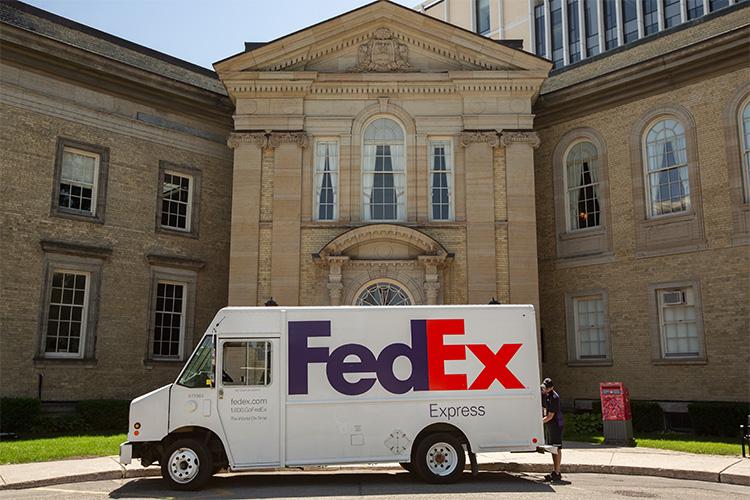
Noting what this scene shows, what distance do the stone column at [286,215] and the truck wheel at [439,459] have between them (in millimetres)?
9998

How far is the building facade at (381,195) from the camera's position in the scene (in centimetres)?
2030

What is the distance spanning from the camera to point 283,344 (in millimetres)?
11969

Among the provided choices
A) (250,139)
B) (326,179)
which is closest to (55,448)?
(250,139)

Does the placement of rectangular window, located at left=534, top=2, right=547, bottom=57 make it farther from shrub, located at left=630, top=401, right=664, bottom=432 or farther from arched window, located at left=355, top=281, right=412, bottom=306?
shrub, located at left=630, top=401, right=664, bottom=432

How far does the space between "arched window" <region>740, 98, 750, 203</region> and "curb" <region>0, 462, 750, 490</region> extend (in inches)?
409

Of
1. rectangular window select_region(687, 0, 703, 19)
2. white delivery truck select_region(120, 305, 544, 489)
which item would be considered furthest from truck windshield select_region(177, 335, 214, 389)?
rectangular window select_region(687, 0, 703, 19)

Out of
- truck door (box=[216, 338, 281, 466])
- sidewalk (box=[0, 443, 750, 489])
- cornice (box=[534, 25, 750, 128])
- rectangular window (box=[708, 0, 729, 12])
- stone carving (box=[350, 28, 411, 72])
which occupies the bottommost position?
sidewalk (box=[0, 443, 750, 489])

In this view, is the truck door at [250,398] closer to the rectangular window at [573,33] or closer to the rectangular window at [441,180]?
the rectangular window at [441,180]

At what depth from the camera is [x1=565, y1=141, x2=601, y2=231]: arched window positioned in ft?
77.6

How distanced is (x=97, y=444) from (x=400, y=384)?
8.19 m

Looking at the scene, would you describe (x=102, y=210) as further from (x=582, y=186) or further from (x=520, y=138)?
(x=582, y=186)

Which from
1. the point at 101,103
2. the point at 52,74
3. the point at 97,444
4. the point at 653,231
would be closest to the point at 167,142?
the point at 101,103

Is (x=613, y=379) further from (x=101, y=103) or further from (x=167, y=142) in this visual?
(x=101, y=103)

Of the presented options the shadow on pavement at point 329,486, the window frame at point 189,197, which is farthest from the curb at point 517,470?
the window frame at point 189,197
